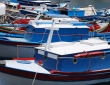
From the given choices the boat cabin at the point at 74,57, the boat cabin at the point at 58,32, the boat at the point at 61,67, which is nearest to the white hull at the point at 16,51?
the boat cabin at the point at 58,32

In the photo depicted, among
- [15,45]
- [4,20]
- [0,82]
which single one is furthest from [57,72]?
[4,20]

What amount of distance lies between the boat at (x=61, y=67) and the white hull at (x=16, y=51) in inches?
162

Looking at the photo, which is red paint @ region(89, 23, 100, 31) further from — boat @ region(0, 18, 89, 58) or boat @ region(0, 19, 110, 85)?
boat @ region(0, 19, 110, 85)

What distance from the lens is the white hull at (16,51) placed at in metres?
19.8

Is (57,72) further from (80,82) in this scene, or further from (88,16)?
(88,16)

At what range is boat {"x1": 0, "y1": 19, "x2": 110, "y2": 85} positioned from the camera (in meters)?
14.0

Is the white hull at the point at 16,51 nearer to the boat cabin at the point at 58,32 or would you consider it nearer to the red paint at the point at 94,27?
the boat cabin at the point at 58,32

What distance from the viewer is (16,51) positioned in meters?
20.0

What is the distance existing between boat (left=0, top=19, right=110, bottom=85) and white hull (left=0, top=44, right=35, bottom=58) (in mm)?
4111

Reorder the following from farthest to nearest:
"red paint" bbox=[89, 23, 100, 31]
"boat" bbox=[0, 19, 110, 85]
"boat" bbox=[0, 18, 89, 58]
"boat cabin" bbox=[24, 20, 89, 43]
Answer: "red paint" bbox=[89, 23, 100, 31]
"boat cabin" bbox=[24, 20, 89, 43]
"boat" bbox=[0, 18, 89, 58]
"boat" bbox=[0, 19, 110, 85]

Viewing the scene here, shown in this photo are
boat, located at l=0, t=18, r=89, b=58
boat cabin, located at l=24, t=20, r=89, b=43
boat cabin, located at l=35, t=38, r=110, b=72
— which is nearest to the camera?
boat cabin, located at l=35, t=38, r=110, b=72

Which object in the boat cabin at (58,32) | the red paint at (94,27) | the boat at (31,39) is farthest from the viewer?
the red paint at (94,27)

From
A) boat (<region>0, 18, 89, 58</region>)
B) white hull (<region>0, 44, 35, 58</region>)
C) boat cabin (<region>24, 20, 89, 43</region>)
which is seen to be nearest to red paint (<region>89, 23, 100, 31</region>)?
boat cabin (<region>24, 20, 89, 43</region>)

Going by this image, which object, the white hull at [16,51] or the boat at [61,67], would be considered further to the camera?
the white hull at [16,51]
